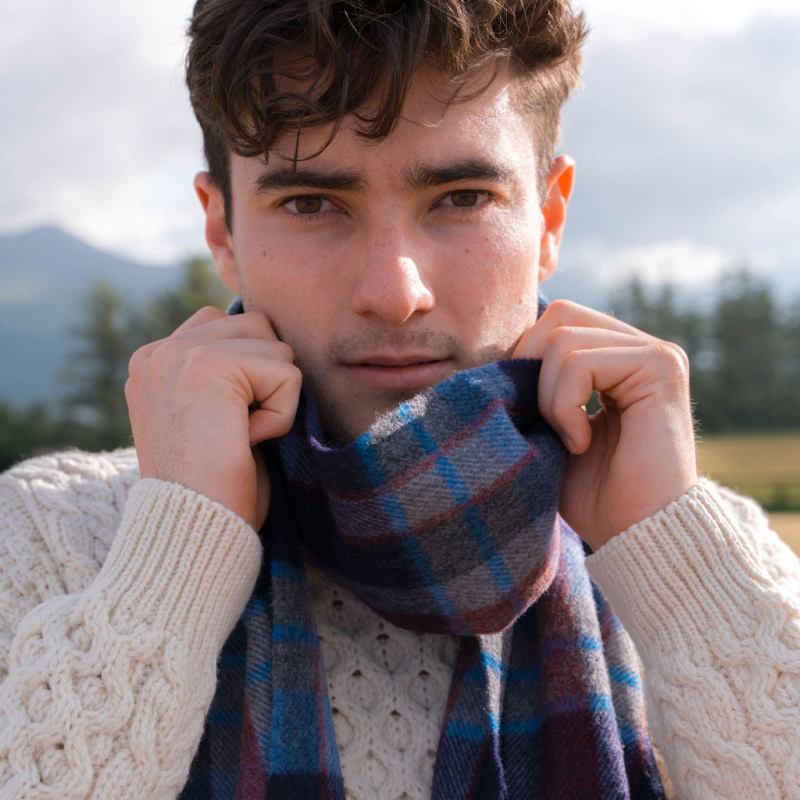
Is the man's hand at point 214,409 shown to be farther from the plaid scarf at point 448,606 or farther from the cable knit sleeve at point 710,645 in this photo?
the cable knit sleeve at point 710,645

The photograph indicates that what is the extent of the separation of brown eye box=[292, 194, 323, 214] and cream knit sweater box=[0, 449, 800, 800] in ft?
2.43

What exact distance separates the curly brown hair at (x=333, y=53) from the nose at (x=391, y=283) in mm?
247

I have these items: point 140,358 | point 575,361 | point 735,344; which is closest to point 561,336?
point 575,361

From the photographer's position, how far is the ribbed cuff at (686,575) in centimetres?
197

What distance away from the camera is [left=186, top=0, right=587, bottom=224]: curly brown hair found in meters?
2.10

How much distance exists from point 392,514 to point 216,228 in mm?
1115

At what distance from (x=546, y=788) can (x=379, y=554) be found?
62 centimetres

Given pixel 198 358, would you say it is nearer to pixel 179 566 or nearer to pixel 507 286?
pixel 179 566

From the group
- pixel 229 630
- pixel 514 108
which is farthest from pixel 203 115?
pixel 229 630

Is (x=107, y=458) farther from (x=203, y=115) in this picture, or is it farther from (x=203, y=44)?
(x=203, y=44)

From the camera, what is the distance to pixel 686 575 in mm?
1989

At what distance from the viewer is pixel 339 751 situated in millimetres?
2045

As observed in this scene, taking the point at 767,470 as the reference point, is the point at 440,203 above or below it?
above

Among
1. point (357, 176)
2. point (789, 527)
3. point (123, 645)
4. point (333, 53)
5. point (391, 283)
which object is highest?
point (333, 53)
